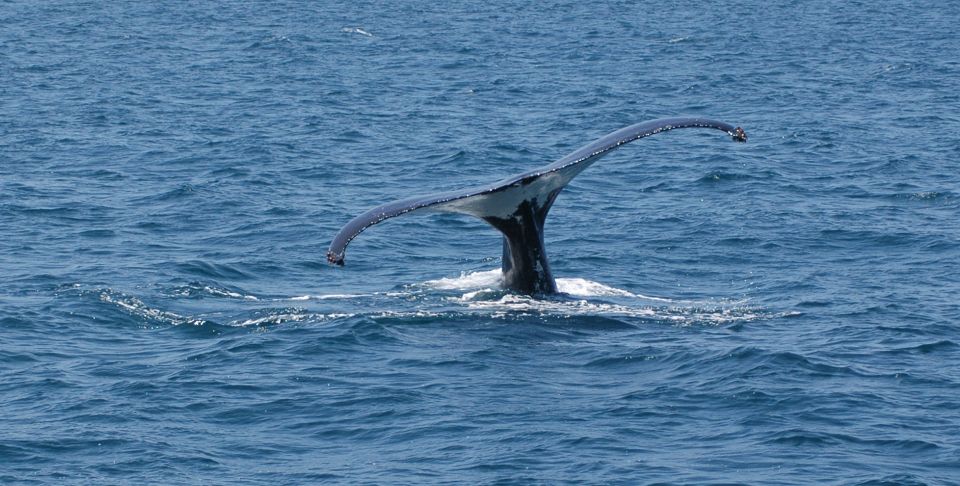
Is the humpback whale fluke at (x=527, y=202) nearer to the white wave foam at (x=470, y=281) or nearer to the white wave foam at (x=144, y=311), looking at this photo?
the white wave foam at (x=470, y=281)

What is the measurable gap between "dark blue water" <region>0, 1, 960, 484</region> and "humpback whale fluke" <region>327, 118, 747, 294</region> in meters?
0.78

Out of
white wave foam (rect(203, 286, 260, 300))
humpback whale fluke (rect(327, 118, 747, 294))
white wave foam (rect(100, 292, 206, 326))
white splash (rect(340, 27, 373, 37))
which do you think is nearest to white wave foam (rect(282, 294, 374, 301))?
white wave foam (rect(203, 286, 260, 300))

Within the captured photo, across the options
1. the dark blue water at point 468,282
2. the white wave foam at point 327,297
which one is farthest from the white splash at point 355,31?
the white wave foam at point 327,297

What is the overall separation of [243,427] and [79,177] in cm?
2117

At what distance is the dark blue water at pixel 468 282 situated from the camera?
68.1 ft

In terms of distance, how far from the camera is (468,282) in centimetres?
2906

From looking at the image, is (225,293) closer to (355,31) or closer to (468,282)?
(468,282)

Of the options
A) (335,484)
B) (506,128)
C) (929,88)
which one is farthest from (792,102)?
(335,484)

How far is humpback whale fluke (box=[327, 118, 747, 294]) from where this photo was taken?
79.3 ft

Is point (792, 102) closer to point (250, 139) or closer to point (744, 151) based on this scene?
point (744, 151)

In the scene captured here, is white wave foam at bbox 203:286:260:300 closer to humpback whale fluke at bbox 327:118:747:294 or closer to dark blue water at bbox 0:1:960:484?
dark blue water at bbox 0:1:960:484

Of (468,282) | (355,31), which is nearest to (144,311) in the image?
(468,282)

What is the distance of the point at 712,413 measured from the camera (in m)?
21.7

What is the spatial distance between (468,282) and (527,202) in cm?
388
